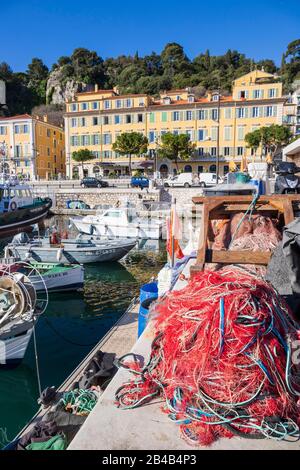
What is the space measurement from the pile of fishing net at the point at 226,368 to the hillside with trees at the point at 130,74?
7592cm

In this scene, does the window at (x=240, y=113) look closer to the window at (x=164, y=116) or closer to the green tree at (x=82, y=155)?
the window at (x=164, y=116)

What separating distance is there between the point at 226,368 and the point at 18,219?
86.4 feet

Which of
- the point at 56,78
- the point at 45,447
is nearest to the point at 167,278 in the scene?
the point at 45,447

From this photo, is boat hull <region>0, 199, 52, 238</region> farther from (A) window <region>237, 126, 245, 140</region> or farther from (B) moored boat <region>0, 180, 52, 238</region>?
(A) window <region>237, 126, 245, 140</region>

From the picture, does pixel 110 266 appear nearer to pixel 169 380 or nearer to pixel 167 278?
pixel 167 278

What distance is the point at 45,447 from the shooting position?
135 inches

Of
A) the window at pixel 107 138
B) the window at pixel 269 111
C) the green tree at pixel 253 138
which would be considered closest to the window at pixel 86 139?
the window at pixel 107 138

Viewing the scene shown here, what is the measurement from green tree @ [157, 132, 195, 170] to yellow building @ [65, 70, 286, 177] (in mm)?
3958

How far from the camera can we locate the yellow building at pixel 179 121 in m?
51.2

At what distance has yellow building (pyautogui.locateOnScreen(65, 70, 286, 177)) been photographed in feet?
168

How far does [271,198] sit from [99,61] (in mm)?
103026

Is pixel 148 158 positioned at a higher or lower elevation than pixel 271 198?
higher

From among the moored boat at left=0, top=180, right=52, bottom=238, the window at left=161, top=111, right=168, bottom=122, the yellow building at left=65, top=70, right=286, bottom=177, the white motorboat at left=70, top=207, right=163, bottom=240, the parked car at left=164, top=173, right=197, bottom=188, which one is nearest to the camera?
the white motorboat at left=70, top=207, right=163, bottom=240

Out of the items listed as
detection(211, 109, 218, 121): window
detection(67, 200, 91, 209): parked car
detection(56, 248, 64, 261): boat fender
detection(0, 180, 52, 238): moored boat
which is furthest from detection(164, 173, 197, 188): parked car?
detection(56, 248, 64, 261): boat fender
